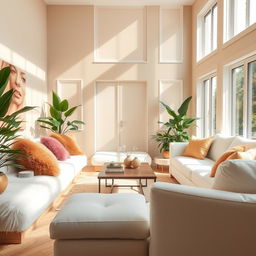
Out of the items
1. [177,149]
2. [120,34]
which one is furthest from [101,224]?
[120,34]

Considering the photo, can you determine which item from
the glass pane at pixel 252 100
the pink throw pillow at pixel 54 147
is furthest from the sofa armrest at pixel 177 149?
the pink throw pillow at pixel 54 147

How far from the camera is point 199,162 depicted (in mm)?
4066

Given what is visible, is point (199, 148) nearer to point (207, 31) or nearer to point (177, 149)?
point (177, 149)

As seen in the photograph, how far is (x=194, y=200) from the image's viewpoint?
1388 millimetres

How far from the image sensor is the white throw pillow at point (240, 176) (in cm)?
141

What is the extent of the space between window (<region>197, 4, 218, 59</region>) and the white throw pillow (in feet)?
14.3

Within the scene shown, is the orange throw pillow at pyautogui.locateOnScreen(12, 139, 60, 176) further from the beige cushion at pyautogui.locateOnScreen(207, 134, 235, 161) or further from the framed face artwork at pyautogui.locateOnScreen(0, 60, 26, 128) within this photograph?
the beige cushion at pyautogui.locateOnScreen(207, 134, 235, 161)

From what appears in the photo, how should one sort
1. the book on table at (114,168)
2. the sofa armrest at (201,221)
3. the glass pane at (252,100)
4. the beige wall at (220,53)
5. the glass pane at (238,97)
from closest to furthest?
the sofa armrest at (201,221)
the book on table at (114,168)
the beige wall at (220,53)
the glass pane at (252,100)
the glass pane at (238,97)

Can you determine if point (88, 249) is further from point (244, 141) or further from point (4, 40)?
point (4, 40)

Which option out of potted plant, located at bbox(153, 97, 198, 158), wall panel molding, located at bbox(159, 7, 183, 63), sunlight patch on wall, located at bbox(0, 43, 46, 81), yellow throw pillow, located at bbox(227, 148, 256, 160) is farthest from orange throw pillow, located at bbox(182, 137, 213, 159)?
sunlight patch on wall, located at bbox(0, 43, 46, 81)

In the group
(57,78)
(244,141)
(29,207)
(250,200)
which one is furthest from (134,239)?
(57,78)

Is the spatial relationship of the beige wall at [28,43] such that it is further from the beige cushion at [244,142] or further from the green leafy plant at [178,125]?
the beige cushion at [244,142]

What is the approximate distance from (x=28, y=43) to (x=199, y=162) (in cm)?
361

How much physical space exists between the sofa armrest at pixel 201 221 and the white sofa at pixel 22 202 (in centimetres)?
117
